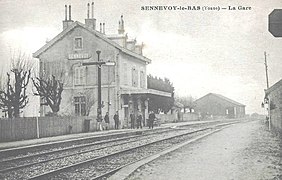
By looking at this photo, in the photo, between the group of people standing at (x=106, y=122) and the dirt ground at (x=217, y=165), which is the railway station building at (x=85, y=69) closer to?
the group of people standing at (x=106, y=122)

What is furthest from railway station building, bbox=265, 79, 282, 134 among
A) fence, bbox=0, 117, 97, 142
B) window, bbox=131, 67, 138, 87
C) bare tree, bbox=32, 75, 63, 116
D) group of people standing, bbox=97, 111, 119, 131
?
window, bbox=131, 67, 138, 87

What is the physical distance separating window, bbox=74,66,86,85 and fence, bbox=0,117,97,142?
4517 millimetres

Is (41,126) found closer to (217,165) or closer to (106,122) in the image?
(106,122)

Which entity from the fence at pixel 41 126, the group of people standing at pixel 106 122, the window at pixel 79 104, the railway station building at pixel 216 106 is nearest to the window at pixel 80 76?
the window at pixel 79 104

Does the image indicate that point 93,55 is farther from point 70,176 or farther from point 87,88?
point 70,176

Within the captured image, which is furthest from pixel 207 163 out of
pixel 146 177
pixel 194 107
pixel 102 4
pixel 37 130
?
pixel 194 107

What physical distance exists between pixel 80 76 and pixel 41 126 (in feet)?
33.7

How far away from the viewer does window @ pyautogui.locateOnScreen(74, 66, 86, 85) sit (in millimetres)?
29172

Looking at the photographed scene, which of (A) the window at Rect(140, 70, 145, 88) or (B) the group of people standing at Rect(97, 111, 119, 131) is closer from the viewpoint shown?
(B) the group of people standing at Rect(97, 111, 119, 131)

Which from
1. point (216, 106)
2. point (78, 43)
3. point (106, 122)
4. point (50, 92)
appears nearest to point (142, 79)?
point (78, 43)

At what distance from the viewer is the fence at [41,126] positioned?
1633cm

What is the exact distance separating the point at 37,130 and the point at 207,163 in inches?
446

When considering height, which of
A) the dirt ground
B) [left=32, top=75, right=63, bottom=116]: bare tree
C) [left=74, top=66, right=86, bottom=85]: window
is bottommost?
the dirt ground

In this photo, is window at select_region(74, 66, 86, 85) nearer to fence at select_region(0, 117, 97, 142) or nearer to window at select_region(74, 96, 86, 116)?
window at select_region(74, 96, 86, 116)
